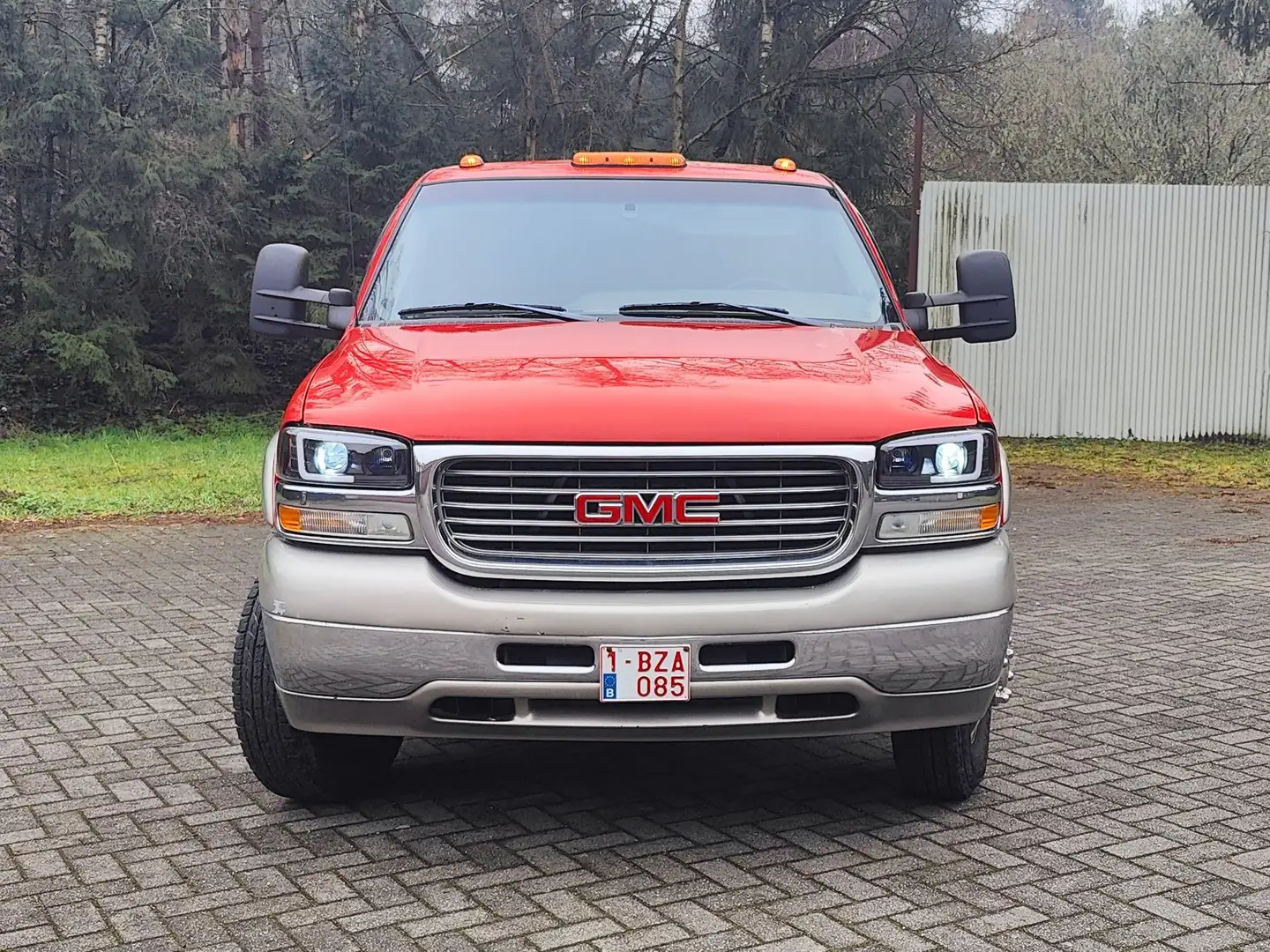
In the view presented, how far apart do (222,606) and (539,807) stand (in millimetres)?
4185

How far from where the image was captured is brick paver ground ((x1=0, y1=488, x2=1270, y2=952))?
3990mm

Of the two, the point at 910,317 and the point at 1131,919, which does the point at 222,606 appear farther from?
the point at 1131,919

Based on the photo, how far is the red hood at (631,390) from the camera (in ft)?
14.0

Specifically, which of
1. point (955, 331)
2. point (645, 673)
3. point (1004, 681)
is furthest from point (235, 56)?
point (645, 673)

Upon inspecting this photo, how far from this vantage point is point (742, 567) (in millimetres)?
4281

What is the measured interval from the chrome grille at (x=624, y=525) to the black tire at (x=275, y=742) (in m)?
0.85

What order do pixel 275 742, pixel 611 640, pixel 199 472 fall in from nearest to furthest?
1. pixel 611 640
2. pixel 275 742
3. pixel 199 472

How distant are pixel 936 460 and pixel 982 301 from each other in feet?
5.50

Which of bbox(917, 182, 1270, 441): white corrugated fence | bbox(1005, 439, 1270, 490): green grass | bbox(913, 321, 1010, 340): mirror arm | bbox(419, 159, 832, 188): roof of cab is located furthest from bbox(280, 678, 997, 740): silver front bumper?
bbox(917, 182, 1270, 441): white corrugated fence

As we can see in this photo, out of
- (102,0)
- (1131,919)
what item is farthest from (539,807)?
(102,0)

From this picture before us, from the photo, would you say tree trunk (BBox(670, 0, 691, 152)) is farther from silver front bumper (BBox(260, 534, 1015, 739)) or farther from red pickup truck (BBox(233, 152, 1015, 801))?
silver front bumper (BBox(260, 534, 1015, 739))

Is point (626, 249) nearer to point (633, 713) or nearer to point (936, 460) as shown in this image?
point (936, 460)

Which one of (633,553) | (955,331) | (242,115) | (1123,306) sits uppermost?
(242,115)

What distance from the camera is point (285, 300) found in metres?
5.93
